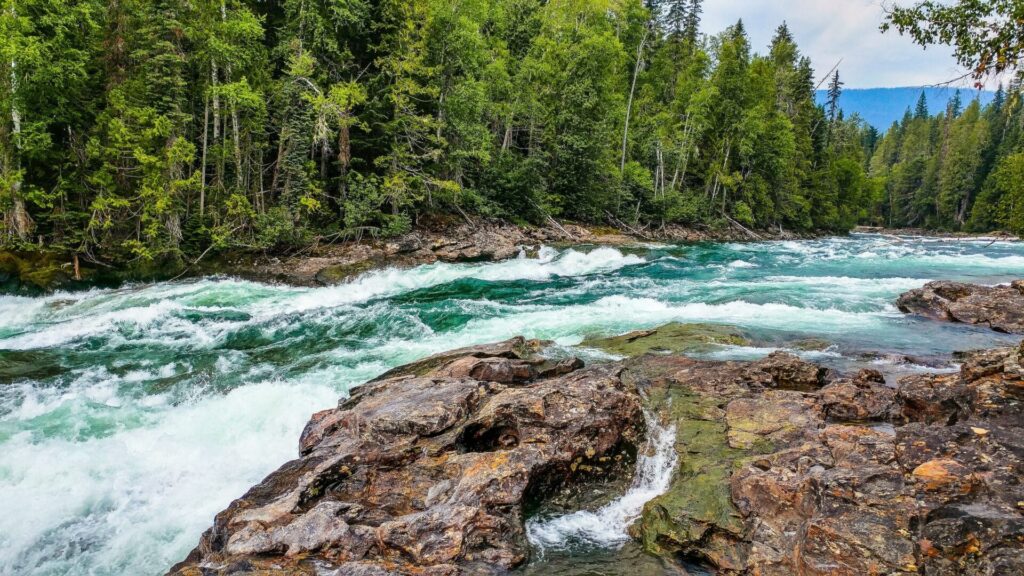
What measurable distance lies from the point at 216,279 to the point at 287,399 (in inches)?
427

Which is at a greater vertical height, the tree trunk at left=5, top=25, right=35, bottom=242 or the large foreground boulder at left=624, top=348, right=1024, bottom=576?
the tree trunk at left=5, top=25, right=35, bottom=242

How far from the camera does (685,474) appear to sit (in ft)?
16.0

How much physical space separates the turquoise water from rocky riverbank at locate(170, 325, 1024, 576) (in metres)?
1.38

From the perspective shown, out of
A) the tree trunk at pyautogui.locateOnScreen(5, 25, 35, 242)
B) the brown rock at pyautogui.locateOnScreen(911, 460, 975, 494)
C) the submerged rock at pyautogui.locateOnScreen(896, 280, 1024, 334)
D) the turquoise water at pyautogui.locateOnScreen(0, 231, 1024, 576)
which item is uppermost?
the tree trunk at pyautogui.locateOnScreen(5, 25, 35, 242)

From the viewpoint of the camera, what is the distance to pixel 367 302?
48.4ft

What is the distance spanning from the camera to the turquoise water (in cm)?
545

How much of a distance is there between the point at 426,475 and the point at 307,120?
17514mm

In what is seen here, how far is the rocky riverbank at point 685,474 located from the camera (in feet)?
11.3

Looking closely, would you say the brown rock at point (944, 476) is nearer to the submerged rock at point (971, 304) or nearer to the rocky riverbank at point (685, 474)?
the rocky riverbank at point (685, 474)

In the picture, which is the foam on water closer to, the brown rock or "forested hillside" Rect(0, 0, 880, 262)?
the brown rock

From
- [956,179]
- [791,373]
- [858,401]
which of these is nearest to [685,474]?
[858,401]

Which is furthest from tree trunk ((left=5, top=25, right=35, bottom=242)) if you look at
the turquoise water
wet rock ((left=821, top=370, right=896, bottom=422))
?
wet rock ((left=821, top=370, right=896, bottom=422))

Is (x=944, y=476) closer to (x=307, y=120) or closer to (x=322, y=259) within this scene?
(x=322, y=259)

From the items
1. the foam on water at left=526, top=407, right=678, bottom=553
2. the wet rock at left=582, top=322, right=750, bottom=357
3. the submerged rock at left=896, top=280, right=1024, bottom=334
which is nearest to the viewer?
the foam on water at left=526, top=407, right=678, bottom=553
